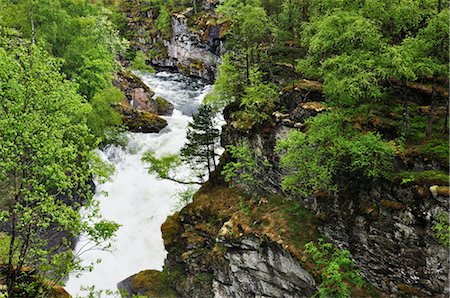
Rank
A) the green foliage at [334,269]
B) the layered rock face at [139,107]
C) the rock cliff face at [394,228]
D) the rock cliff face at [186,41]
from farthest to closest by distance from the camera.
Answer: the rock cliff face at [186,41] < the layered rock face at [139,107] < the green foliage at [334,269] < the rock cliff face at [394,228]

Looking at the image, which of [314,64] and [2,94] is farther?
[314,64]

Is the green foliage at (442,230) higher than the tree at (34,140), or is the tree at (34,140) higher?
the tree at (34,140)

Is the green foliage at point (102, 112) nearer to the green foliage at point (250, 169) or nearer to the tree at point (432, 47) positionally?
the green foliage at point (250, 169)

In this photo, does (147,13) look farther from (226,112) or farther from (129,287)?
(129,287)

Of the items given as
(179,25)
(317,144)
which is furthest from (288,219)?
(179,25)

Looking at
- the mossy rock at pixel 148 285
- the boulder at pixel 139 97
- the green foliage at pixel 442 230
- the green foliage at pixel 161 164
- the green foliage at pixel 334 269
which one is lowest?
the mossy rock at pixel 148 285

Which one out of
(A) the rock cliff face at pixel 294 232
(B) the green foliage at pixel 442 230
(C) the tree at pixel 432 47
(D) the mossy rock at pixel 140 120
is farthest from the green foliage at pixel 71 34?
(B) the green foliage at pixel 442 230

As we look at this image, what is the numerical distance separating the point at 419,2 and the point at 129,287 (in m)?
23.1

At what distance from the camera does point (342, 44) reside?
619 inches

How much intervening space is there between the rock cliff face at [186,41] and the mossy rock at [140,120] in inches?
846

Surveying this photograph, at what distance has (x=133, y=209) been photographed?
3109 centimetres

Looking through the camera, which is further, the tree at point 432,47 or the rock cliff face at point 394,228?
the rock cliff face at point 394,228

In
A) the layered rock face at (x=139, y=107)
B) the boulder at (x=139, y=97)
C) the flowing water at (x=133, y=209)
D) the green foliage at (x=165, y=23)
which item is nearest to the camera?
the flowing water at (x=133, y=209)

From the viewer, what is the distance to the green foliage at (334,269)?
15609mm
